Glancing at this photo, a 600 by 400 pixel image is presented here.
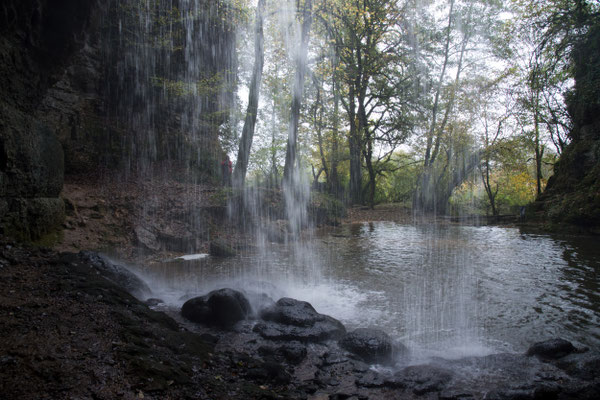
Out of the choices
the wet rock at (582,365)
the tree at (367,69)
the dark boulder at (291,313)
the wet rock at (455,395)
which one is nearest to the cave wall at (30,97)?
the dark boulder at (291,313)

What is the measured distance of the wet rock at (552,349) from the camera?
3.96m

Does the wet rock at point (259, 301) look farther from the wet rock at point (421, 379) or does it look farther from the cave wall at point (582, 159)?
the cave wall at point (582, 159)

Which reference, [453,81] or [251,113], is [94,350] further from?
[453,81]

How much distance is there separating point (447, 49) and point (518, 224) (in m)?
15.2

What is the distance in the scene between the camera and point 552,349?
3.98 meters

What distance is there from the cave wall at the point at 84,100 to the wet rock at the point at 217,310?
3.68m

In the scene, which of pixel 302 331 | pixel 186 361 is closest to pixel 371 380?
pixel 302 331

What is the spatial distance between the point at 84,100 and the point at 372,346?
45.5 feet

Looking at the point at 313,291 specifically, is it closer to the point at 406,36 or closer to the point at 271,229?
the point at 271,229

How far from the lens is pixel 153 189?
1191cm

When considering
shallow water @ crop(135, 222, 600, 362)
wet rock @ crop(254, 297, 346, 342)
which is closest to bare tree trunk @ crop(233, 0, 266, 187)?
shallow water @ crop(135, 222, 600, 362)

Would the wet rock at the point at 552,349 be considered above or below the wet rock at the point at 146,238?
below

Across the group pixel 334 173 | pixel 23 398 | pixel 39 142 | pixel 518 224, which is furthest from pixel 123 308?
pixel 334 173

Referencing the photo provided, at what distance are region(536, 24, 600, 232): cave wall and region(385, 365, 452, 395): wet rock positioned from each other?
13515 millimetres
